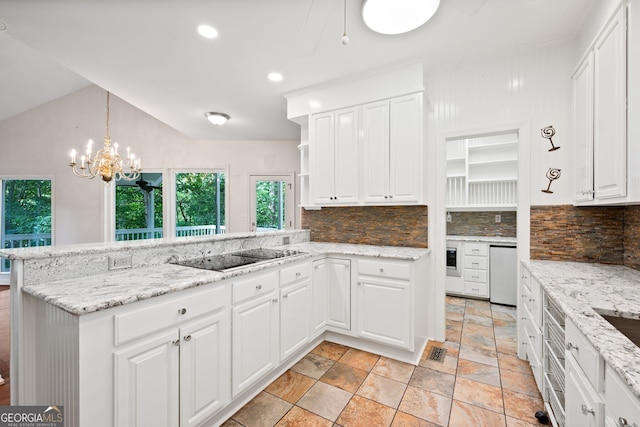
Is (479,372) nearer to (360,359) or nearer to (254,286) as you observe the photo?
Result: (360,359)

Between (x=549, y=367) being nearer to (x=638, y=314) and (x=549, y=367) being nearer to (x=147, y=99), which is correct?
(x=638, y=314)

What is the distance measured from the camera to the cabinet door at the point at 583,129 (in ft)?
6.13

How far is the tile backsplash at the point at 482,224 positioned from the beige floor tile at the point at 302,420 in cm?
369

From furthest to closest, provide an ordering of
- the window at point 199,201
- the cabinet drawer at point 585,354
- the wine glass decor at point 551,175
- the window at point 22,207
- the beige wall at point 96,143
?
the window at point 199,201, the window at point 22,207, the beige wall at point 96,143, the wine glass decor at point 551,175, the cabinet drawer at point 585,354

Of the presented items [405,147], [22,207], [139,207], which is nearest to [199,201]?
[139,207]

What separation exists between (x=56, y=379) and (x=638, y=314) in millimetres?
2477

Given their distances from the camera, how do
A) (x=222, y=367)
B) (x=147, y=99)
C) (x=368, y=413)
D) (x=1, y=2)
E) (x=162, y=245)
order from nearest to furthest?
1. (x=222, y=367)
2. (x=368, y=413)
3. (x=162, y=245)
4. (x=1, y=2)
5. (x=147, y=99)

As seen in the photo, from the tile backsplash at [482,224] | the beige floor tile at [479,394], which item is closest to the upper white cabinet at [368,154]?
the beige floor tile at [479,394]

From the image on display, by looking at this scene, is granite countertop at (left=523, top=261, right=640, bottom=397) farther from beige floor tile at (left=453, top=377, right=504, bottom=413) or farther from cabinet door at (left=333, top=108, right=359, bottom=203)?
cabinet door at (left=333, top=108, right=359, bottom=203)

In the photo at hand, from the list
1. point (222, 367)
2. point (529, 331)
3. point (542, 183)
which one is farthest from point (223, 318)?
point (542, 183)

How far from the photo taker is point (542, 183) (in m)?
2.41

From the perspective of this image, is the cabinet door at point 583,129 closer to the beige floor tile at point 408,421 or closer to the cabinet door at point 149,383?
the beige floor tile at point 408,421

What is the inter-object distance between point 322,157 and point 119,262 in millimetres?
2113

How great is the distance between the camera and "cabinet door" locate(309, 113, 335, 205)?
3.10m
